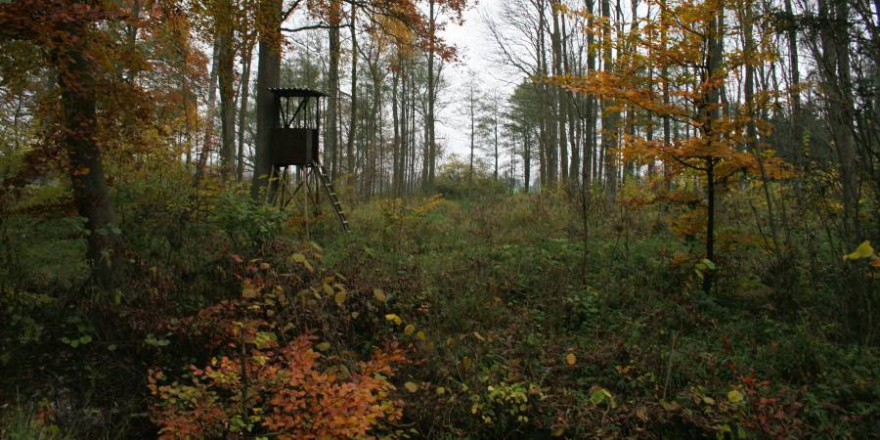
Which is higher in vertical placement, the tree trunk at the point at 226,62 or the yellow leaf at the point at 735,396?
the tree trunk at the point at 226,62

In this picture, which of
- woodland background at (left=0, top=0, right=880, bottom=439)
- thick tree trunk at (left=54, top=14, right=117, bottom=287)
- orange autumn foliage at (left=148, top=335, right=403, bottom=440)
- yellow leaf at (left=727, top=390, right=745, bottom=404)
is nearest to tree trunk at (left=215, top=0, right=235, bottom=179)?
woodland background at (left=0, top=0, right=880, bottom=439)

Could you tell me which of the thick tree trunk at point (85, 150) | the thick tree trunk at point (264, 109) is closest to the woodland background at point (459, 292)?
the thick tree trunk at point (85, 150)

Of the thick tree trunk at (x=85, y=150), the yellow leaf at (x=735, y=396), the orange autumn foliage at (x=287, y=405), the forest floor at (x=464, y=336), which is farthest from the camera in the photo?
the thick tree trunk at (x=85, y=150)

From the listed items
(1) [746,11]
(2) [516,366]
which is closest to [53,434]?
(2) [516,366]

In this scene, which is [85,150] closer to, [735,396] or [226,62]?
[226,62]

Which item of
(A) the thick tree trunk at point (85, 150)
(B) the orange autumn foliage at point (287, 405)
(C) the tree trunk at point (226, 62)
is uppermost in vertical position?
(C) the tree trunk at point (226, 62)

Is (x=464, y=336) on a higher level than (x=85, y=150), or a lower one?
lower

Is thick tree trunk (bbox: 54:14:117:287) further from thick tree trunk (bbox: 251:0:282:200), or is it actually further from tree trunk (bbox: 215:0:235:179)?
thick tree trunk (bbox: 251:0:282:200)

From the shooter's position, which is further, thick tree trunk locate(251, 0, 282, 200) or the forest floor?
thick tree trunk locate(251, 0, 282, 200)

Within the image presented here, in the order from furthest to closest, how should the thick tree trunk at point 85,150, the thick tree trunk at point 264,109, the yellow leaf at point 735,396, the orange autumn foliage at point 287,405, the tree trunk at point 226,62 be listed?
the thick tree trunk at point 264,109 → the tree trunk at point 226,62 → the thick tree trunk at point 85,150 → the yellow leaf at point 735,396 → the orange autumn foliage at point 287,405

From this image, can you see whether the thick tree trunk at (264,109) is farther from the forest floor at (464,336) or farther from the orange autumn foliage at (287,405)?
the orange autumn foliage at (287,405)

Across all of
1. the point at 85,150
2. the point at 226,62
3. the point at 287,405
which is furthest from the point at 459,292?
the point at 226,62

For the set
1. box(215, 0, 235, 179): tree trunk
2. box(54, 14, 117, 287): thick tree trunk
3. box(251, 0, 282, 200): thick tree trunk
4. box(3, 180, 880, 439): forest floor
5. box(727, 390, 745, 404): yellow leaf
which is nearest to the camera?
box(727, 390, 745, 404): yellow leaf

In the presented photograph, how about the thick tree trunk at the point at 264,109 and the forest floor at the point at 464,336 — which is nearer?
the forest floor at the point at 464,336
